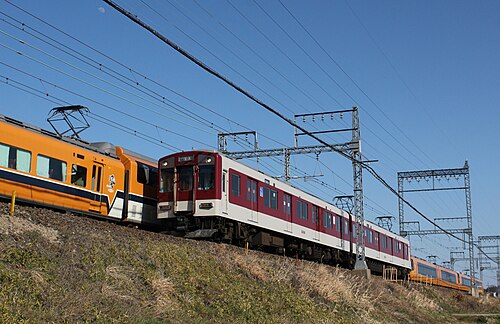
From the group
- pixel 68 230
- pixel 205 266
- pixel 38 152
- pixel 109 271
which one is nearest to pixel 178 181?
pixel 38 152

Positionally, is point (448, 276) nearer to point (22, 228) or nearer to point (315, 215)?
point (315, 215)

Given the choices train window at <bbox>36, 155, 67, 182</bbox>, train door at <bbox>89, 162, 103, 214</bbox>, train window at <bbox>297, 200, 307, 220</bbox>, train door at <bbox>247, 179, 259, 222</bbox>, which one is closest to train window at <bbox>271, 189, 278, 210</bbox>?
train door at <bbox>247, 179, 259, 222</bbox>

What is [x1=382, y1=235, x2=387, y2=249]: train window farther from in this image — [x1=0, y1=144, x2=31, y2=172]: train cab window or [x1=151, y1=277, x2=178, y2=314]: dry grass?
[x1=151, y1=277, x2=178, y2=314]: dry grass

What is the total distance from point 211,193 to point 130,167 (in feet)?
10.5

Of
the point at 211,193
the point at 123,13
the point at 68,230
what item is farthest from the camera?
the point at 211,193

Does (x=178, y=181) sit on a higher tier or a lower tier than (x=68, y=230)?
higher

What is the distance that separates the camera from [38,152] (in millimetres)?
16594

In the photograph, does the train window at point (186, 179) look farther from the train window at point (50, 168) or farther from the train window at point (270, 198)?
the train window at point (50, 168)

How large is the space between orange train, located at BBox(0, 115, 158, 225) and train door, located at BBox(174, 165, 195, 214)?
152 centimetres

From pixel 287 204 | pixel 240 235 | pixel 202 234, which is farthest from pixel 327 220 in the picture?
pixel 202 234

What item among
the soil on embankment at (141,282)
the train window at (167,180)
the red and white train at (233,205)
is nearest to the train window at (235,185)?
the red and white train at (233,205)

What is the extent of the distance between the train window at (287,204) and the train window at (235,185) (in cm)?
433

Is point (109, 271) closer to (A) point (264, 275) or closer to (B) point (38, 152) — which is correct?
(A) point (264, 275)

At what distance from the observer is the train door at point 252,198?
2156 centimetres
